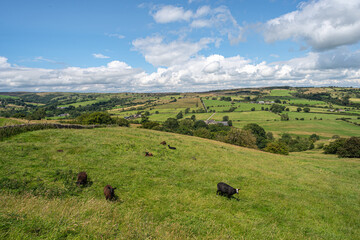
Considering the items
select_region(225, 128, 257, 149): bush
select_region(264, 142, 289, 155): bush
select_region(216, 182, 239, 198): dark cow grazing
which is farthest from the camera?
select_region(225, 128, 257, 149): bush

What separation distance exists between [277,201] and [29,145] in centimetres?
2343

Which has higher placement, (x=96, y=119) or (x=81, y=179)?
(x=81, y=179)

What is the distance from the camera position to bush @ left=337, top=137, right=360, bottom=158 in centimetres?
4281

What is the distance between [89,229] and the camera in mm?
5668

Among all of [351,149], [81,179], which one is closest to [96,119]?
[81,179]

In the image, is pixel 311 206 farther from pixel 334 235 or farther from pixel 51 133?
pixel 51 133

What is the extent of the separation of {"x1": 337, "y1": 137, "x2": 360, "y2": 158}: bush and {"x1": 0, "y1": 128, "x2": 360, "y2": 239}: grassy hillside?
35014 millimetres

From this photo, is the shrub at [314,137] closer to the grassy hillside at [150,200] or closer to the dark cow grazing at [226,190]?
the grassy hillside at [150,200]

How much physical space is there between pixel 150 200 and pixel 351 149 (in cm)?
5789

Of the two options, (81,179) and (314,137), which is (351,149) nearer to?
(81,179)

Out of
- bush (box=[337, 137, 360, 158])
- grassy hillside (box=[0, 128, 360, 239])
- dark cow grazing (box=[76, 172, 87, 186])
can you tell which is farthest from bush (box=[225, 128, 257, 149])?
dark cow grazing (box=[76, 172, 87, 186])

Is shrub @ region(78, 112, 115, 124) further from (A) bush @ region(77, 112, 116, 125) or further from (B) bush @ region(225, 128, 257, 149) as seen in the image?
(B) bush @ region(225, 128, 257, 149)

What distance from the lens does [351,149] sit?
4369cm

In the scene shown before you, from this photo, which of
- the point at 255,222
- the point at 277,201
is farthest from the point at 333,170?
the point at 255,222
